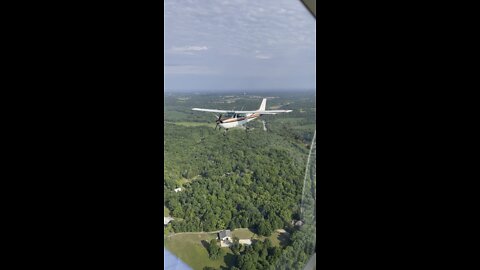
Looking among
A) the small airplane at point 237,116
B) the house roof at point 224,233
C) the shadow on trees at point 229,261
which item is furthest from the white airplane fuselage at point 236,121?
the shadow on trees at point 229,261

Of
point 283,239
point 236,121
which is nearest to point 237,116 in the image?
point 236,121

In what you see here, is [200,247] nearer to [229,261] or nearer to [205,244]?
[205,244]

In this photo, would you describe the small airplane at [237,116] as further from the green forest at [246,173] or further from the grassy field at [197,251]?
the grassy field at [197,251]

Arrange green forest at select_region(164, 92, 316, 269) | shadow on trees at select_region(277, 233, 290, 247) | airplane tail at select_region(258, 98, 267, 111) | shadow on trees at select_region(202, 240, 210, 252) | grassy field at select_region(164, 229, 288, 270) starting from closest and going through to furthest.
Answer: grassy field at select_region(164, 229, 288, 270) → green forest at select_region(164, 92, 316, 269) → shadow on trees at select_region(202, 240, 210, 252) → airplane tail at select_region(258, 98, 267, 111) → shadow on trees at select_region(277, 233, 290, 247)

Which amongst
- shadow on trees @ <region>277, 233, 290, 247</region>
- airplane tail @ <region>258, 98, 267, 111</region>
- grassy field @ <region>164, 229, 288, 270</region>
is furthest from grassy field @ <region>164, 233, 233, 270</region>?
airplane tail @ <region>258, 98, 267, 111</region>

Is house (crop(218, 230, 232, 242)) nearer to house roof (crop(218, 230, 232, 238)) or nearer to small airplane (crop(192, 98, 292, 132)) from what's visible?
house roof (crop(218, 230, 232, 238))
